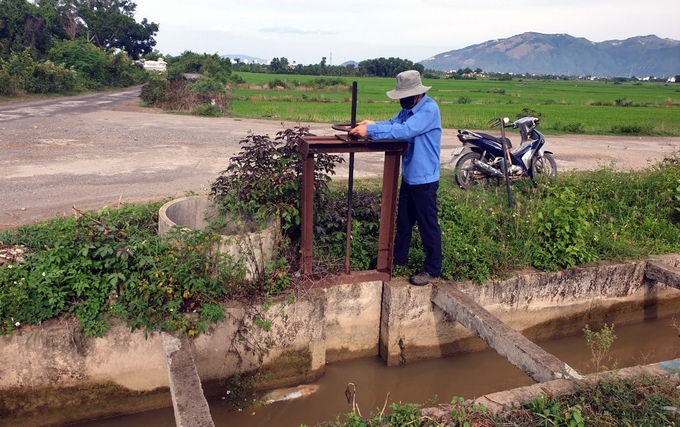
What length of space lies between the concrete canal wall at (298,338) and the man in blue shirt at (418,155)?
414mm

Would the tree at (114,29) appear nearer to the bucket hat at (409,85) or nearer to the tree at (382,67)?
the tree at (382,67)

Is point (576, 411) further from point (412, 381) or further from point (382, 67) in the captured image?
point (382, 67)

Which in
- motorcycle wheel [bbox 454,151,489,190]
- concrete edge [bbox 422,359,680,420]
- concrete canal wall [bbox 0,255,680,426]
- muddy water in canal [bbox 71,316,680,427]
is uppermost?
motorcycle wheel [bbox 454,151,489,190]

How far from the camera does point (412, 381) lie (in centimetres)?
464

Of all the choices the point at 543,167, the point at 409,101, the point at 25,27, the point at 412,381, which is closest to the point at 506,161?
the point at 543,167

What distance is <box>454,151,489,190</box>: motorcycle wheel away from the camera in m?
7.33

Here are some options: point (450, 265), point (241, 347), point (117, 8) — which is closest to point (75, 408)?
point (241, 347)

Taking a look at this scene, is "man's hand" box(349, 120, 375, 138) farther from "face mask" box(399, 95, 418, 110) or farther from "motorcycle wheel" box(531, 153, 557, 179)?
"motorcycle wheel" box(531, 153, 557, 179)

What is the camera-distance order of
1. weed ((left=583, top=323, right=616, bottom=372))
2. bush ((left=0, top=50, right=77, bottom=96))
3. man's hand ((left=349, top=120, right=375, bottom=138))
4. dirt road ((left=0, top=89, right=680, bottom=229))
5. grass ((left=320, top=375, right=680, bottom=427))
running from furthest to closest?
1. bush ((left=0, top=50, right=77, bottom=96))
2. dirt road ((left=0, top=89, right=680, bottom=229))
3. man's hand ((left=349, top=120, right=375, bottom=138))
4. weed ((left=583, top=323, right=616, bottom=372))
5. grass ((left=320, top=375, right=680, bottom=427))

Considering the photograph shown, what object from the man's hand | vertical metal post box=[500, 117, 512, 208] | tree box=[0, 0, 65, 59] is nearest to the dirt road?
vertical metal post box=[500, 117, 512, 208]

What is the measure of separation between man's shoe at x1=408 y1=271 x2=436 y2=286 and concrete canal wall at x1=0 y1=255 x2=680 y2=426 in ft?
0.23

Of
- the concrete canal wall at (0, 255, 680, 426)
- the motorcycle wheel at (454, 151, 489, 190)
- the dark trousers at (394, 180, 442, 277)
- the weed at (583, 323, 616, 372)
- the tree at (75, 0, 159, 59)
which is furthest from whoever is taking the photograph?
the tree at (75, 0, 159, 59)

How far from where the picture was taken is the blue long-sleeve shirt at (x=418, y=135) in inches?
154

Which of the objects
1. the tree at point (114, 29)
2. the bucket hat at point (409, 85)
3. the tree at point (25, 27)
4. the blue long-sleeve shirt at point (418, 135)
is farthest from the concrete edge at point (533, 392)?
the tree at point (114, 29)
